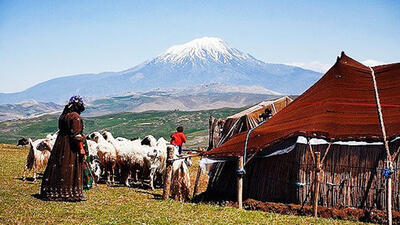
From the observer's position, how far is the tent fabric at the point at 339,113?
1603cm

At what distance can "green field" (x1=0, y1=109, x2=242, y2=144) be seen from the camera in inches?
5728

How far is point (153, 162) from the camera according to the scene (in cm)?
2114

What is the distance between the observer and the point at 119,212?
47.0 feet

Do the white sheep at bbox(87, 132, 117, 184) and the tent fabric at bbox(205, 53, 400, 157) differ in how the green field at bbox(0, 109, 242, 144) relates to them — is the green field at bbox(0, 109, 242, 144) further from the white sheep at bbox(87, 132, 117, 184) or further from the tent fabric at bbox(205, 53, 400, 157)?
the tent fabric at bbox(205, 53, 400, 157)

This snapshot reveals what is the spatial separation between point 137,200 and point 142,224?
460 centimetres

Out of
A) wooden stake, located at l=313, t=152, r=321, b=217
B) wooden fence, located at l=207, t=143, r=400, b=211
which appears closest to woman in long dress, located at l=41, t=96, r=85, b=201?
wooden fence, located at l=207, t=143, r=400, b=211

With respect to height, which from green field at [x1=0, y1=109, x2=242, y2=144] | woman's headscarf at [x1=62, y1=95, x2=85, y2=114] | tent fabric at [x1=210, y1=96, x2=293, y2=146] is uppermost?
woman's headscarf at [x1=62, y1=95, x2=85, y2=114]

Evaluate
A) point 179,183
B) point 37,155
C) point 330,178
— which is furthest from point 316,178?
point 37,155

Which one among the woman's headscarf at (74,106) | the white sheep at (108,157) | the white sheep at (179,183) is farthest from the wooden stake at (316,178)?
the white sheep at (108,157)

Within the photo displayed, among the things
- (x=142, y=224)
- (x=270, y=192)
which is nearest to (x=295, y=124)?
(x=270, y=192)

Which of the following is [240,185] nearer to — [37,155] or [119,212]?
[119,212]

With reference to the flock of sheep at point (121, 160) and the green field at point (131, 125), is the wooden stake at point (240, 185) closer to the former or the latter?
the flock of sheep at point (121, 160)

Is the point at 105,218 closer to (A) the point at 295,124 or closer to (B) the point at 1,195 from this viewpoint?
(B) the point at 1,195

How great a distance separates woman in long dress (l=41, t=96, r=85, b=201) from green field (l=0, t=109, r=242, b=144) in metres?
113
